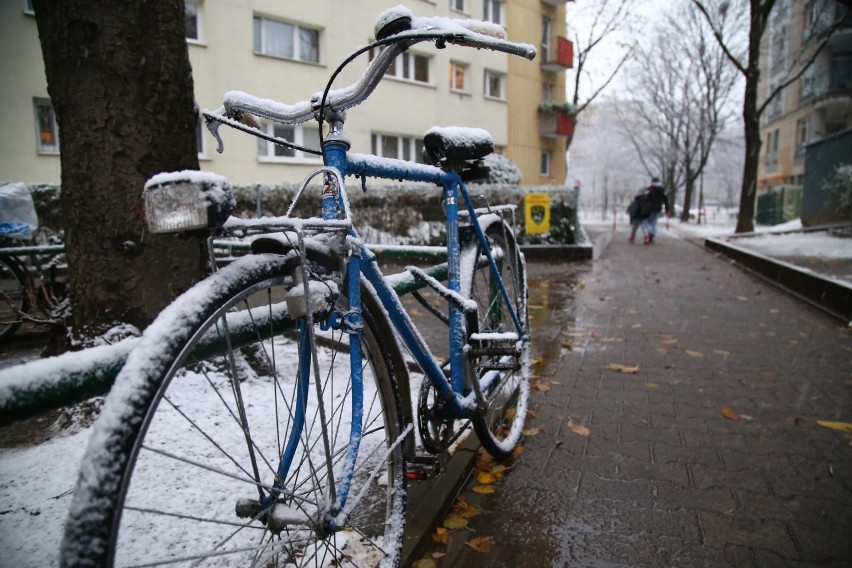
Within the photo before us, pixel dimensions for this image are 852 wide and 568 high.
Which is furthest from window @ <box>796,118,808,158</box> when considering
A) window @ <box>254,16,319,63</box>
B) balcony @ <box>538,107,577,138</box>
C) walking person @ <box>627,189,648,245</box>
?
window @ <box>254,16,319,63</box>

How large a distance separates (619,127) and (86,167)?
53.4 meters

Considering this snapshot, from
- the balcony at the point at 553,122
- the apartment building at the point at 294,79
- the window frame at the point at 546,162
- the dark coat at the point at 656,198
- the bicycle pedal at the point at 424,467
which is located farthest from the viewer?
the window frame at the point at 546,162

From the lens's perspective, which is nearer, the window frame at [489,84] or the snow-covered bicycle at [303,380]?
the snow-covered bicycle at [303,380]

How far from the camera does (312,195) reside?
1185 centimetres

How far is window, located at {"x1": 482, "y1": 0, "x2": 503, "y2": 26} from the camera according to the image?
77.8 ft

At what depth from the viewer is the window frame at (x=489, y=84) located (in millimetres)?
23578

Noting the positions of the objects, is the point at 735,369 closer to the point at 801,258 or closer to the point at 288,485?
the point at 288,485

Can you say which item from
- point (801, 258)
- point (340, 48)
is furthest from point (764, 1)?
point (340, 48)

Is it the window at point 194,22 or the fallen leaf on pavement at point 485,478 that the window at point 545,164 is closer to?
the window at point 194,22

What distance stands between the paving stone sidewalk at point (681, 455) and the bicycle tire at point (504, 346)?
0.18m

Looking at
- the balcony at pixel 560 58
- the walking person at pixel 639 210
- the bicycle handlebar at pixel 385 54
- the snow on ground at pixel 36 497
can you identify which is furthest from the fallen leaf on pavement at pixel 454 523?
the balcony at pixel 560 58

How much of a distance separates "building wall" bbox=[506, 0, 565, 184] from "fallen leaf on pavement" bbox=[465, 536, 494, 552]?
24371 millimetres

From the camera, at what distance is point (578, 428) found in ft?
10.9

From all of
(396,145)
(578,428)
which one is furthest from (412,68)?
(578,428)
